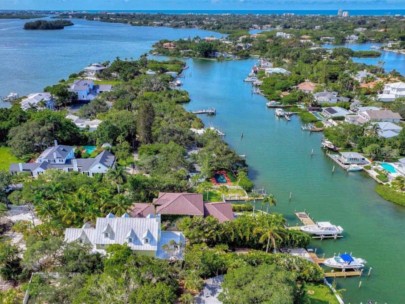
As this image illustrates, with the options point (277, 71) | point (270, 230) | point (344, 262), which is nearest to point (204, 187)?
point (270, 230)

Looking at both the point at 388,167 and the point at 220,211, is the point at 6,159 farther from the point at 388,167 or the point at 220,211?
the point at 388,167

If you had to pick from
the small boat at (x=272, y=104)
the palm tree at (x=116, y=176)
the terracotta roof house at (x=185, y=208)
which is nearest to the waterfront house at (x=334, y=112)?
the small boat at (x=272, y=104)

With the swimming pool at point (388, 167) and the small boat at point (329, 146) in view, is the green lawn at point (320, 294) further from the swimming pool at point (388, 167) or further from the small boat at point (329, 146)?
the small boat at point (329, 146)

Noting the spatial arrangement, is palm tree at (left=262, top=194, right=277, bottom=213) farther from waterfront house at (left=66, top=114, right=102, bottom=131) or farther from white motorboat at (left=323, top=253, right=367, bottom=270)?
waterfront house at (left=66, top=114, right=102, bottom=131)

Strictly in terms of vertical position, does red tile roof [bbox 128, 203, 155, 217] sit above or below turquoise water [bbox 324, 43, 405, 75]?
below

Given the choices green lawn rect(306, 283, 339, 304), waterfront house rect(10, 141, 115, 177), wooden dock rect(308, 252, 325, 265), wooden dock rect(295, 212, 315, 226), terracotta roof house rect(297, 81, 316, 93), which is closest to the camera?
green lawn rect(306, 283, 339, 304)

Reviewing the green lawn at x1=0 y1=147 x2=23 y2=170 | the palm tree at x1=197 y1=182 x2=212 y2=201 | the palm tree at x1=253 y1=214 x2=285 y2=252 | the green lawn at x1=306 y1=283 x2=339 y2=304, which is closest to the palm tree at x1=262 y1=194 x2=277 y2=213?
the palm tree at x1=253 y1=214 x2=285 y2=252

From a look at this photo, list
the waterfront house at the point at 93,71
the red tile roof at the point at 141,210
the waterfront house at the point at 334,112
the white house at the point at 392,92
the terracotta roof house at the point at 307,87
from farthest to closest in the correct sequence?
1. the waterfront house at the point at 93,71
2. the terracotta roof house at the point at 307,87
3. the white house at the point at 392,92
4. the waterfront house at the point at 334,112
5. the red tile roof at the point at 141,210

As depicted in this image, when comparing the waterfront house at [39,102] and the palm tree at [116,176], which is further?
the waterfront house at [39,102]
